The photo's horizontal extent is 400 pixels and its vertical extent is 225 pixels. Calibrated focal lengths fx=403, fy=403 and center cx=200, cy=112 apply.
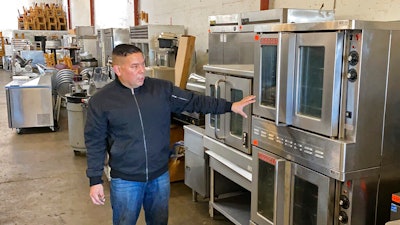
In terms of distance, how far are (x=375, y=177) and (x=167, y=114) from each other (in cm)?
116

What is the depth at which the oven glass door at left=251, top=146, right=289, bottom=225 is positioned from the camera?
2265 millimetres

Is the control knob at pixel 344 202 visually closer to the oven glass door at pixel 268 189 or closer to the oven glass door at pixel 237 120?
the oven glass door at pixel 268 189

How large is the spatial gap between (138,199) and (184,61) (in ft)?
7.26

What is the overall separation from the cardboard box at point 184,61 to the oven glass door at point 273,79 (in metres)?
1.94

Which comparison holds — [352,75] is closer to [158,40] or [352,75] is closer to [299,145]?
[299,145]

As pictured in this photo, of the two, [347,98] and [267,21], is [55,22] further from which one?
[347,98]

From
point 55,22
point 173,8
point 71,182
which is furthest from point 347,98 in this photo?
point 55,22

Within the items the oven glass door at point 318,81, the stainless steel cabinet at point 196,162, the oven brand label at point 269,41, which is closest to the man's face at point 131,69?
the oven brand label at point 269,41

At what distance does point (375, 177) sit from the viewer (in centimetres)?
199

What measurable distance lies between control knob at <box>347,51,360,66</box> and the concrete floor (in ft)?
6.69

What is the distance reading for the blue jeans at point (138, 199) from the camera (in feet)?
7.51

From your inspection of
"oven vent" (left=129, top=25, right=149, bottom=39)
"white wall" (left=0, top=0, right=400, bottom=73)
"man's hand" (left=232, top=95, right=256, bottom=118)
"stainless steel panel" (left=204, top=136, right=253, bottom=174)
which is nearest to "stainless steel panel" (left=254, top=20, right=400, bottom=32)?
"man's hand" (left=232, top=95, right=256, bottom=118)

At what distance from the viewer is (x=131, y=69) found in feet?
7.06

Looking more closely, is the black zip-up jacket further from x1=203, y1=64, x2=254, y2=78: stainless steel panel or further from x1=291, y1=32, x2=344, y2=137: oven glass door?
x1=291, y1=32, x2=344, y2=137: oven glass door
